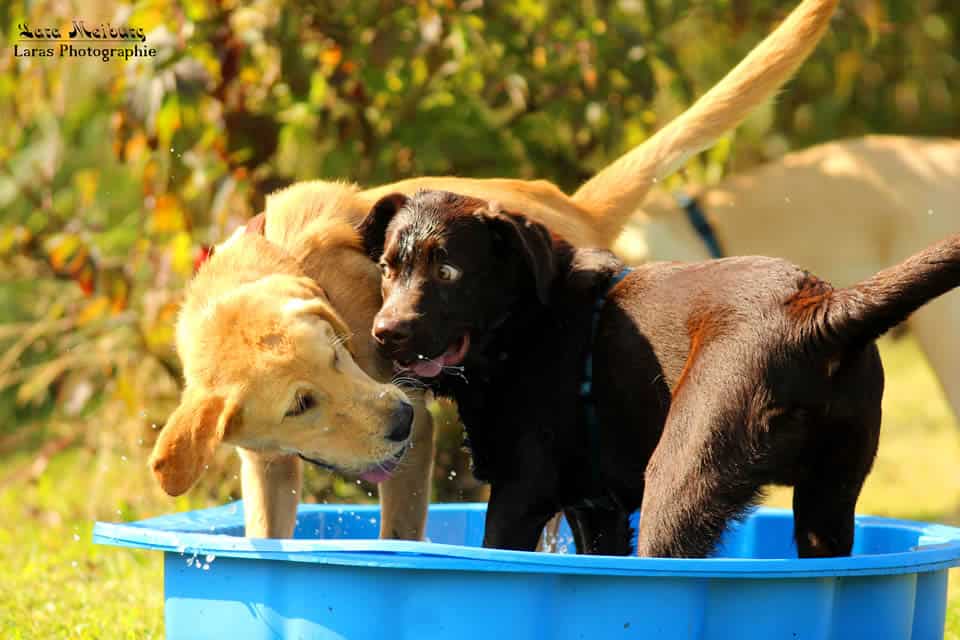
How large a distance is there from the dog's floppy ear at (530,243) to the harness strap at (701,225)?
272cm

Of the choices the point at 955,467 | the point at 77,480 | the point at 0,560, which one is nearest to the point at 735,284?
the point at 0,560

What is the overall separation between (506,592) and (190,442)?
959mm

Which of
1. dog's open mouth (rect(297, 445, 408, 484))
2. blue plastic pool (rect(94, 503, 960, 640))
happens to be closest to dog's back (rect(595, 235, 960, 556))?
blue plastic pool (rect(94, 503, 960, 640))

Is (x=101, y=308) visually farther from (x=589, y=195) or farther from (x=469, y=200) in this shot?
(x=469, y=200)

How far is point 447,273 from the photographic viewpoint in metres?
3.72

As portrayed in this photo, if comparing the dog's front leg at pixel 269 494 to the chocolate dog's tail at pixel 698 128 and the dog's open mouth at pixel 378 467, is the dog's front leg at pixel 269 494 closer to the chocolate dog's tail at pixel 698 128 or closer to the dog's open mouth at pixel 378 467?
the dog's open mouth at pixel 378 467

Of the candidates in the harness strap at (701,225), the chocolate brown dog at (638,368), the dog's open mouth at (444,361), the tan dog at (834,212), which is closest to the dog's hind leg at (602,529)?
the chocolate brown dog at (638,368)

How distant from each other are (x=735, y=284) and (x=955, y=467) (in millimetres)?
6596

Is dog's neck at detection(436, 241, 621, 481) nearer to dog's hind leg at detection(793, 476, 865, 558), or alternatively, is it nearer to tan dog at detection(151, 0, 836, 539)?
tan dog at detection(151, 0, 836, 539)

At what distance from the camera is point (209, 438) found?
349 centimetres

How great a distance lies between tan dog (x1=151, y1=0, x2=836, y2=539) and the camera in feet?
11.6

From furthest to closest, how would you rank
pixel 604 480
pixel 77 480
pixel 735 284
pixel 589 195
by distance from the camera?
pixel 77 480 → pixel 589 195 → pixel 604 480 → pixel 735 284

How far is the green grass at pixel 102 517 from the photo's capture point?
4520mm

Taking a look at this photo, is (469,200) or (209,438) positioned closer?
(209,438)
